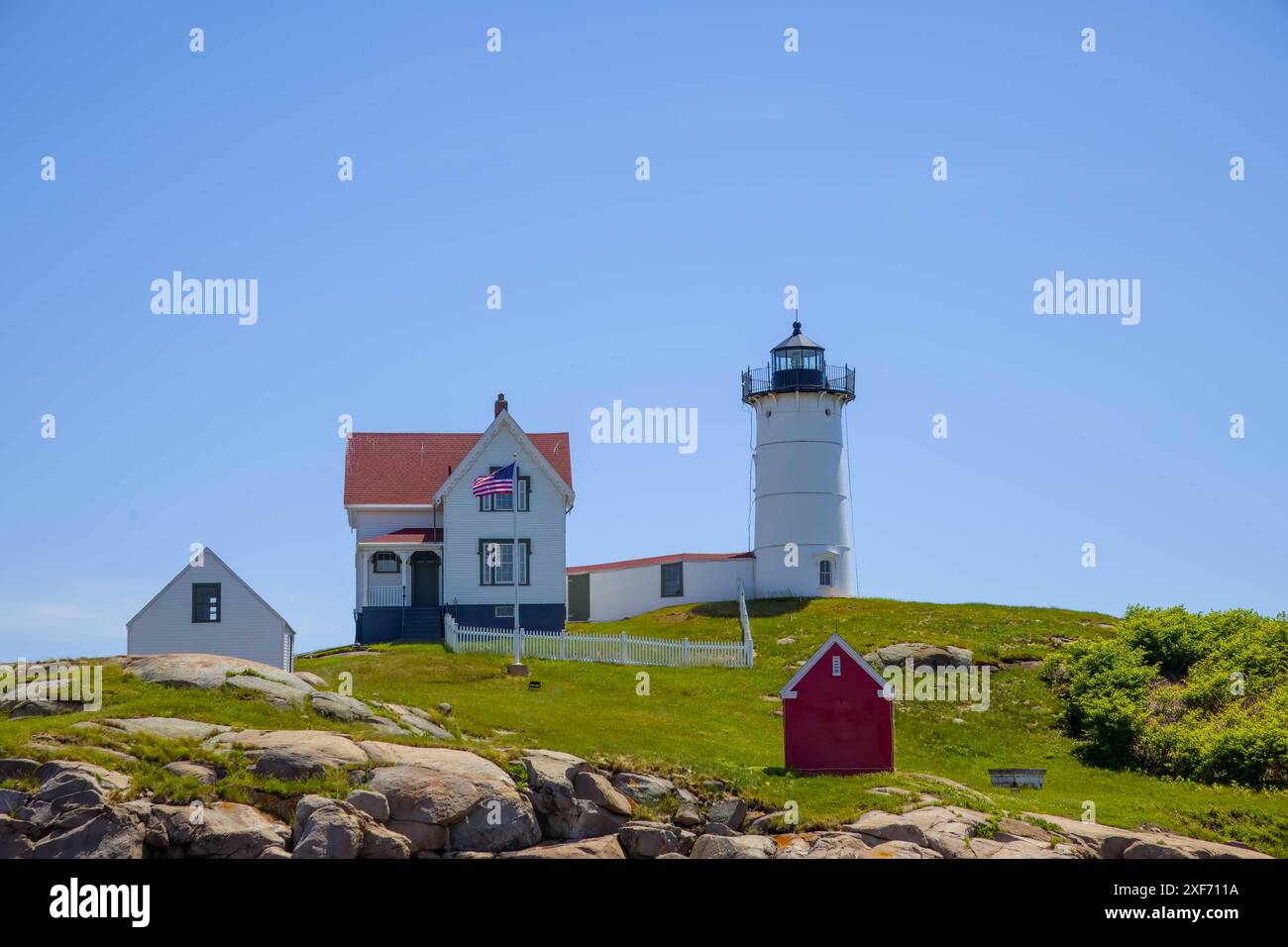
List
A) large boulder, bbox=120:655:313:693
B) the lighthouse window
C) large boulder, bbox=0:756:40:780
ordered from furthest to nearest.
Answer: the lighthouse window → large boulder, bbox=120:655:313:693 → large boulder, bbox=0:756:40:780

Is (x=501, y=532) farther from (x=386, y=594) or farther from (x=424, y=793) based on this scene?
(x=424, y=793)

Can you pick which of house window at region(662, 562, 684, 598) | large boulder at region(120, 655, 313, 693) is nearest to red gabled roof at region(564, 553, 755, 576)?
house window at region(662, 562, 684, 598)

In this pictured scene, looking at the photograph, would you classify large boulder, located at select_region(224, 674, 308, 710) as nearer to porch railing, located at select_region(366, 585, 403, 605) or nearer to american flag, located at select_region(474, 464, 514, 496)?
american flag, located at select_region(474, 464, 514, 496)

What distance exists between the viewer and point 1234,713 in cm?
4019

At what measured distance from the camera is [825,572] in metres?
63.2

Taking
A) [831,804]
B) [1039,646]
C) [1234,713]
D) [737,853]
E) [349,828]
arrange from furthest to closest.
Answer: [1039,646] → [1234,713] → [831,804] → [737,853] → [349,828]

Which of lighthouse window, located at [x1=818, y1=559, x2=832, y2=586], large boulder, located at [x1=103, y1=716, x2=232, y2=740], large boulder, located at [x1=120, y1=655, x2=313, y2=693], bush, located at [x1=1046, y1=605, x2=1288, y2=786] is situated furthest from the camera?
lighthouse window, located at [x1=818, y1=559, x2=832, y2=586]

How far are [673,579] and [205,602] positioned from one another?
25837 mm

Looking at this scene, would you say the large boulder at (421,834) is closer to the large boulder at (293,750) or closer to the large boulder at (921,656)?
the large boulder at (293,750)

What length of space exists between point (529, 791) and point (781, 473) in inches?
1436

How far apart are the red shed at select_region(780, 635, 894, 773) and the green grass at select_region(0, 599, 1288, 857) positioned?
738mm

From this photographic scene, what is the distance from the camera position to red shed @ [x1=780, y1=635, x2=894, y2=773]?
33.0 meters
